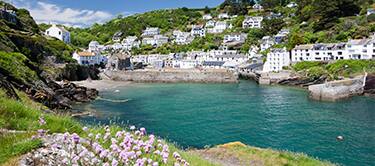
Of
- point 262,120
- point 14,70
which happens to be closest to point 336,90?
point 262,120

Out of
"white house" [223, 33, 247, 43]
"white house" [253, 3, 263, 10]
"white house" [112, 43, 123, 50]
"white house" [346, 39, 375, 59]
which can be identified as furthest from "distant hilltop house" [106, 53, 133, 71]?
"white house" [253, 3, 263, 10]

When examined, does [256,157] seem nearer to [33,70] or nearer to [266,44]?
[33,70]

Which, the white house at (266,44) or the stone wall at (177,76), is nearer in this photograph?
the stone wall at (177,76)

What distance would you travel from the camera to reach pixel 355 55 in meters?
71.7

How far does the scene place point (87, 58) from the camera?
9712 centimetres

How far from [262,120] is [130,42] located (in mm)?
122884

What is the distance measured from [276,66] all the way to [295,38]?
1114 cm

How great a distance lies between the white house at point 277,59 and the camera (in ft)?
268

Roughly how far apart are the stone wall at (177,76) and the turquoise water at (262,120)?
24509 millimetres

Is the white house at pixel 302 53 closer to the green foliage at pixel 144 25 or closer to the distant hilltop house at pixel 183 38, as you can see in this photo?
the distant hilltop house at pixel 183 38

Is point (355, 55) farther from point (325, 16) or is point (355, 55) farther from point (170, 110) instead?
point (170, 110)

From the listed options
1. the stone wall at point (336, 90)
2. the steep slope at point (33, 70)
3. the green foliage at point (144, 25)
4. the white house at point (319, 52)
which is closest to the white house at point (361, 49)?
the white house at point (319, 52)

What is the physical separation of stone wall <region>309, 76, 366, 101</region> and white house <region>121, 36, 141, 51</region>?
10565 cm

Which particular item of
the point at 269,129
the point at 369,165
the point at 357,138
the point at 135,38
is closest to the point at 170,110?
the point at 269,129
